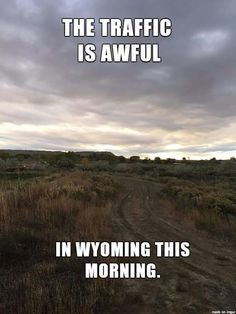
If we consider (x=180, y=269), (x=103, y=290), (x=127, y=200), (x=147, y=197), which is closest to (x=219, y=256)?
(x=180, y=269)

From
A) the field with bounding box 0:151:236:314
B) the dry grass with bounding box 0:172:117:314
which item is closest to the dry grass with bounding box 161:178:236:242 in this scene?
the field with bounding box 0:151:236:314

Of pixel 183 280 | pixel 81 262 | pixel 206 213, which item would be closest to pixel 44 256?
pixel 81 262

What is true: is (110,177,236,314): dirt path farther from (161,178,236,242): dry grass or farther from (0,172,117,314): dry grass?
(161,178,236,242): dry grass

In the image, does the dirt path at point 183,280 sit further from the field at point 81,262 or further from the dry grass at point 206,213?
the dry grass at point 206,213

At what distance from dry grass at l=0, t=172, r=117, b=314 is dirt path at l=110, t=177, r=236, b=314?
1.95 ft

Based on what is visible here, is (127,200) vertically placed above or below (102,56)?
below

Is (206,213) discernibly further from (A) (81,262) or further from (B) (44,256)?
(B) (44,256)

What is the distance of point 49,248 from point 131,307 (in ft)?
11.9

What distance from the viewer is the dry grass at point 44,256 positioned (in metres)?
6.29

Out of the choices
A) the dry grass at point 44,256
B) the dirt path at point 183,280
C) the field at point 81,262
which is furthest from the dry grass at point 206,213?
the dry grass at point 44,256

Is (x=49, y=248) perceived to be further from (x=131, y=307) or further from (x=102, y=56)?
(x=102, y=56)

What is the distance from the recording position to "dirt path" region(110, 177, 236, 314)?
21.4ft

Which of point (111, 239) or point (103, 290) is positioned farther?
point (111, 239)

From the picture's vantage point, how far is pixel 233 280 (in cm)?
784
